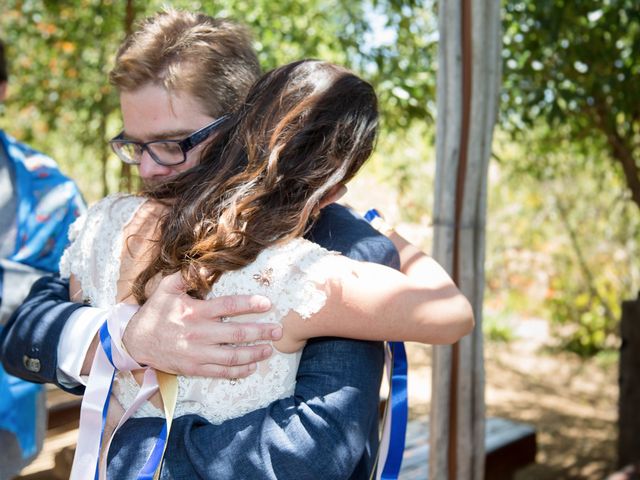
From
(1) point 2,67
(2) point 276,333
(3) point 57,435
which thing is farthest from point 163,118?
(3) point 57,435

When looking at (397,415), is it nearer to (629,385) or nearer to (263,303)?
(263,303)

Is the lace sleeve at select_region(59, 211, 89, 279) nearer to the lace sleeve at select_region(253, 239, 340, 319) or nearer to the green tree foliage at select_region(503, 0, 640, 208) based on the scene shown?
the lace sleeve at select_region(253, 239, 340, 319)

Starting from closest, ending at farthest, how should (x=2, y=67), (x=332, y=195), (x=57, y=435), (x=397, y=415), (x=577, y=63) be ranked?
(x=332, y=195) < (x=397, y=415) < (x=2, y=67) < (x=577, y=63) < (x=57, y=435)

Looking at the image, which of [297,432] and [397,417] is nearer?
[297,432]

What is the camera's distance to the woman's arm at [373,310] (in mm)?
1139

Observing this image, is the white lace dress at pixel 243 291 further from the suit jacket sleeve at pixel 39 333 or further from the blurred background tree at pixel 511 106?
the blurred background tree at pixel 511 106

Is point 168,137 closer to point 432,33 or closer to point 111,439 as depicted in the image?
point 111,439

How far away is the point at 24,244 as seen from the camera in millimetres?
2008

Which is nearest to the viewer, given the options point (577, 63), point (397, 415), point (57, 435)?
point (397, 415)

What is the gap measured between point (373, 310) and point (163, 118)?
584 mm

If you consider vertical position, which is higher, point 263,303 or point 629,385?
point 263,303

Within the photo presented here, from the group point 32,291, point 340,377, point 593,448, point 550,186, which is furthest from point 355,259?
point 550,186

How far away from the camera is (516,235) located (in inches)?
324

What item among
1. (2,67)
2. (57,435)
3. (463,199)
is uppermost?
(2,67)
